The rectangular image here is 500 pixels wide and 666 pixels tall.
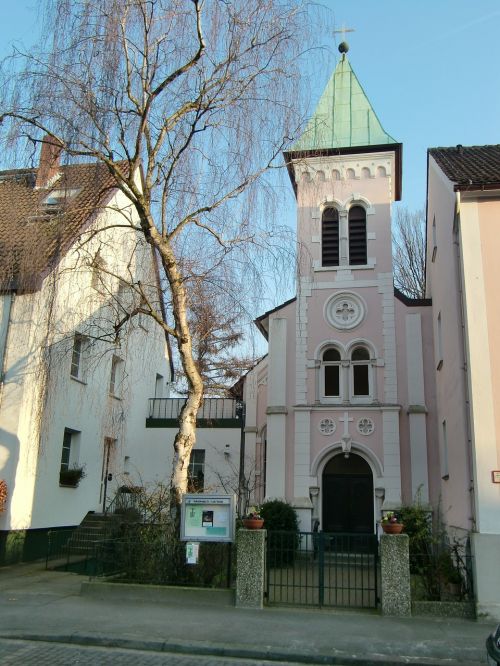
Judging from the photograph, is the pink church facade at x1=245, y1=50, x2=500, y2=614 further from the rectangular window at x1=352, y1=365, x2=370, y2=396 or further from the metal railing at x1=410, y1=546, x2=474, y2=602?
the metal railing at x1=410, y1=546, x2=474, y2=602

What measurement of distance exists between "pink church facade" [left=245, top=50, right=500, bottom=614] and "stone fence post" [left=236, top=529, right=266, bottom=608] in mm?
5927

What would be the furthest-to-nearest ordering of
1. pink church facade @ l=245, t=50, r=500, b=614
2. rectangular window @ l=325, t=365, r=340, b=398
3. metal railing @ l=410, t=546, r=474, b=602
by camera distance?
1. rectangular window @ l=325, t=365, r=340, b=398
2. pink church facade @ l=245, t=50, r=500, b=614
3. metal railing @ l=410, t=546, r=474, b=602

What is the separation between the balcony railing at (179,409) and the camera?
22.7 meters

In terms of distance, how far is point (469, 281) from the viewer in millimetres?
11086

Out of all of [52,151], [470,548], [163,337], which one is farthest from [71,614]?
[163,337]

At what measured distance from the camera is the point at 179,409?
2283cm

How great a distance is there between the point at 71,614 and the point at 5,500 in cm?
541

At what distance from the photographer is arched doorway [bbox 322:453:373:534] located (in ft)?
57.0

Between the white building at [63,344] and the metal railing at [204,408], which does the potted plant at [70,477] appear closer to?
the white building at [63,344]

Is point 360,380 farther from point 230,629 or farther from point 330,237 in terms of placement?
point 230,629

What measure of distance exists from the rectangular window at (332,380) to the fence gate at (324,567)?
7.73m

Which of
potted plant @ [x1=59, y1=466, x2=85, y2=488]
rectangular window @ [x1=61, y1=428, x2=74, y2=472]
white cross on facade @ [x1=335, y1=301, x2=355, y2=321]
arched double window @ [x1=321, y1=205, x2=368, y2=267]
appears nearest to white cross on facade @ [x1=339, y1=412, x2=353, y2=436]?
white cross on facade @ [x1=335, y1=301, x2=355, y2=321]

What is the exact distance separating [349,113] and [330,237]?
4767 mm

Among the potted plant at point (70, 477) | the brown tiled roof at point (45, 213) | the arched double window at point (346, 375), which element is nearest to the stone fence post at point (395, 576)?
the brown tiled roof at point (45, 213)
